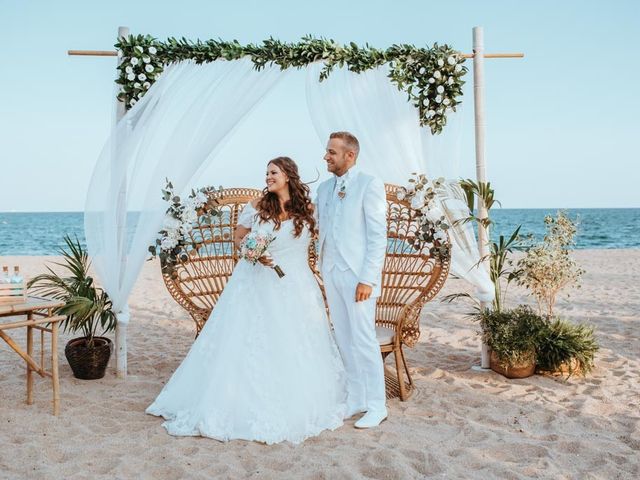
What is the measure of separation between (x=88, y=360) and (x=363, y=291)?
2.53m

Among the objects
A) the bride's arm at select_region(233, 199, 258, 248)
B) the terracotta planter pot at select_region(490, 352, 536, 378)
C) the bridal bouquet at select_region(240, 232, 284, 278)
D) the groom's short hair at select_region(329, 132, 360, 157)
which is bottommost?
the terracotta planter pot at select_region(490, 352, 536, 378)

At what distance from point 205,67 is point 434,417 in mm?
3264

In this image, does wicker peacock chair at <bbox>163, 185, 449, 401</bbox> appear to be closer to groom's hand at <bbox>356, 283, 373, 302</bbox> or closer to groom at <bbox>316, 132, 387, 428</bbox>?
groom at <bbox>316, 132, 387, 428</bbox>

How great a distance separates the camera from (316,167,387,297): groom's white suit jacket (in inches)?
143

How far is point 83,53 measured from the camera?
14.6 ft

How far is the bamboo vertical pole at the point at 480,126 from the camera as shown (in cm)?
480

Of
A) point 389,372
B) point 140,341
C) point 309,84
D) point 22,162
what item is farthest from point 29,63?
point 389,372

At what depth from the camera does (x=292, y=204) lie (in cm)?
388

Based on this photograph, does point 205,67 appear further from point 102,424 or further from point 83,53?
point 102,424

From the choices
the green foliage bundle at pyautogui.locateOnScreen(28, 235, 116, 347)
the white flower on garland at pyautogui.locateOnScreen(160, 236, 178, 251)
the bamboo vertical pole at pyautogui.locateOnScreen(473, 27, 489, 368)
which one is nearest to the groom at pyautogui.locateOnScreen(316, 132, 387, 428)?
the white flower on garland at pyautogui.locateOnScreen(160, 236, 178, 251)

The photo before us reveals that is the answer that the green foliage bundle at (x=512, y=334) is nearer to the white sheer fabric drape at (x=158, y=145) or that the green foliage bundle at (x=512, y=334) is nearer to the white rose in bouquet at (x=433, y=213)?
the white rose in bouquet at (x=433, y=213)

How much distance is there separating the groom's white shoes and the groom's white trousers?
0.03 meters

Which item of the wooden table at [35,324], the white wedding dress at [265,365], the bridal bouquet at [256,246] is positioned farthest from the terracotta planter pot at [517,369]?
the wooden table at [35,324]

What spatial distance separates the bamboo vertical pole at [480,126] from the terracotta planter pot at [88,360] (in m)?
3.32
